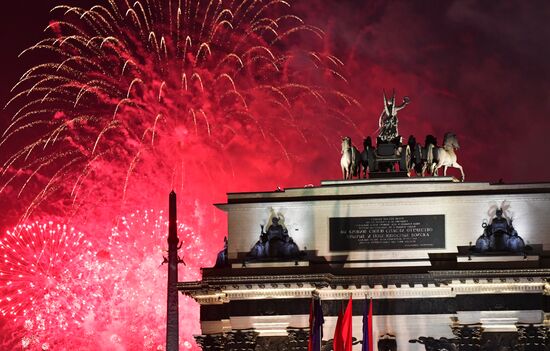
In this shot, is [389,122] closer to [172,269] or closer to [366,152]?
[366,152]

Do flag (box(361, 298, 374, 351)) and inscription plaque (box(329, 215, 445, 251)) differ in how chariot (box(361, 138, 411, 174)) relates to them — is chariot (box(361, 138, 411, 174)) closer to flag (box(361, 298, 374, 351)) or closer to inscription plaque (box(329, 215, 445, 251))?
inscription plaque (box(329, 215, 445, 251))

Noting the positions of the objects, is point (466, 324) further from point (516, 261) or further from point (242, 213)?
point (242, 213)

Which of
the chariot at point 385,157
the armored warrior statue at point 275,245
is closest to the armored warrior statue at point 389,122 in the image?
the chariot at point 385,157

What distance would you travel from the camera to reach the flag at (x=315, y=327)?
87.4 meters

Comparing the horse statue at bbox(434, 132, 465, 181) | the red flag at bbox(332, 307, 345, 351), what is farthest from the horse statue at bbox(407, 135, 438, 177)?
the red flag at bbox(332, 307, 345, 351)

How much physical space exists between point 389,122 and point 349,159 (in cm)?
312

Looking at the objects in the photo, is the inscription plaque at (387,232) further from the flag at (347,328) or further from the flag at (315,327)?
the flag at (315,327)

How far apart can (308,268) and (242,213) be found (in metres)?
5.18

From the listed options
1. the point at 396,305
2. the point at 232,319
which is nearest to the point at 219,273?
the point at 232,319

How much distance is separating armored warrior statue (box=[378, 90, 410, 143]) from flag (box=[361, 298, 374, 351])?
31.5 ft

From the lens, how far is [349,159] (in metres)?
94.2

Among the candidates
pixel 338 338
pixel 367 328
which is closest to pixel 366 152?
pixel 367 328

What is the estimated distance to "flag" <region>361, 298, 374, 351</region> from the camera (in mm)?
88125

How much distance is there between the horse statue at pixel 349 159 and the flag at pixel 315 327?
8.70 metres
